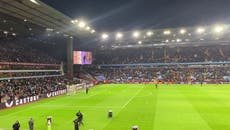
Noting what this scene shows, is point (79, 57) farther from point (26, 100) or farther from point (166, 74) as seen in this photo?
point (166, 74)

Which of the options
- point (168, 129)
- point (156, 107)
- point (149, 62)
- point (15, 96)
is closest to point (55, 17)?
point (15, 96)

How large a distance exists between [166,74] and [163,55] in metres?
11.5

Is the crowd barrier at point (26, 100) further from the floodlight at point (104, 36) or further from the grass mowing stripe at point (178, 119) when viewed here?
the floodlight at point (104, 36)

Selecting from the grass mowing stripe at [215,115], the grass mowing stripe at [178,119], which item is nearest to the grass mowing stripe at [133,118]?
the grass mowing stripe at [178,119]

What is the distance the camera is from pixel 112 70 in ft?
319

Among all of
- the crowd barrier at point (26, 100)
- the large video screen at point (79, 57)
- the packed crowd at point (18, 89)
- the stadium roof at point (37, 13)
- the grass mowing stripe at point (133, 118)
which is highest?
the stadium roof at point (37, 13)

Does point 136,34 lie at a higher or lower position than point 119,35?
higher

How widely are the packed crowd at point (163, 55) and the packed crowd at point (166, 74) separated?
3.57 metres

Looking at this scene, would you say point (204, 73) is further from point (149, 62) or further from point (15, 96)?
point (15, 96)

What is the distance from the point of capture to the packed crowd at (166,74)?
8219cm

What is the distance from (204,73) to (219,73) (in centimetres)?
459

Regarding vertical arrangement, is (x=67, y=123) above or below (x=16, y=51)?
below

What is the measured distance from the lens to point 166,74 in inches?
3536

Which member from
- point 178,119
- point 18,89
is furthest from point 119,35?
point 178,119
